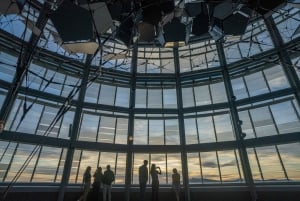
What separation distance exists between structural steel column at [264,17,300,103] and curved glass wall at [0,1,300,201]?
0.05m

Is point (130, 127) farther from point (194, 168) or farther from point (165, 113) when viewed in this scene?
point (194, 168)

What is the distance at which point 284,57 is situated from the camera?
1131 cm

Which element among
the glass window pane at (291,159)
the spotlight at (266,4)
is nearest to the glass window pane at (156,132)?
the glass window pane at (291,159)

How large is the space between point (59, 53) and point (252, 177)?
12.2 meters

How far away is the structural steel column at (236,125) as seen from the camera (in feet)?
34.3

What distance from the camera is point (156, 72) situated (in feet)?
47.2

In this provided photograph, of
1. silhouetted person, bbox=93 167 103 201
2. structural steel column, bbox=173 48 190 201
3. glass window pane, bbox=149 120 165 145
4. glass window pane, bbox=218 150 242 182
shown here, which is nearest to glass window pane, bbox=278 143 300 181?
glass window pane, bbox=218 150 242 182

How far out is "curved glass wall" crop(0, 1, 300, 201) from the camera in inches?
414

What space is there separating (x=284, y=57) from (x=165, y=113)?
23.1 feet

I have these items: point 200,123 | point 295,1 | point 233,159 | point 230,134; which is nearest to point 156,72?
point 200,123

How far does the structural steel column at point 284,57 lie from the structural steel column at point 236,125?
2.78m

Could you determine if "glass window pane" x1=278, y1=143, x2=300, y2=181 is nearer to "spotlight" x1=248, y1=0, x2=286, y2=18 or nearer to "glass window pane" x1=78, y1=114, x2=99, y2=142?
"spotlight" x1=248, y1=0, x2=286, y2=18

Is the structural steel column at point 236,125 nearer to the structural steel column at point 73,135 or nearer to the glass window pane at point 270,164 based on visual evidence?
the glass window pane at point 270,164

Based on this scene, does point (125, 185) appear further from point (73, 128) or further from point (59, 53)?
point (59, 53)
